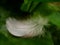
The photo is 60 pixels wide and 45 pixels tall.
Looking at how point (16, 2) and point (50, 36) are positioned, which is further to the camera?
point (16, 2)

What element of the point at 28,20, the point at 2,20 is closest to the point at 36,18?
the point at 28,20

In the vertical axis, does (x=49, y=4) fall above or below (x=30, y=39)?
above

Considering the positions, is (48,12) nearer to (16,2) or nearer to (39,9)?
(39,9)

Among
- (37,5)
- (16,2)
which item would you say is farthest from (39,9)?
(16,2)

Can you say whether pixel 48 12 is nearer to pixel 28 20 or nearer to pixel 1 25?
pixel 28 20

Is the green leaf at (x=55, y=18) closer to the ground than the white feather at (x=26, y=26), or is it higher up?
higher up

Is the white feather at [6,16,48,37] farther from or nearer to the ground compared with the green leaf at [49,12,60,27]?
nearer to the ground
